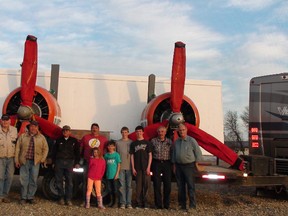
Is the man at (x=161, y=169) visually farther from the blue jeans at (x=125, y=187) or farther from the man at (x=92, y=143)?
the man at (x=92, y=143)

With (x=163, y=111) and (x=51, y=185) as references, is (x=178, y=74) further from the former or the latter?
(x=51, y=185)

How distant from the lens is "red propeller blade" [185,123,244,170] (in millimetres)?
8612

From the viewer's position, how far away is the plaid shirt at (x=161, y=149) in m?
7.99

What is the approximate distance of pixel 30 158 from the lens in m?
7.99

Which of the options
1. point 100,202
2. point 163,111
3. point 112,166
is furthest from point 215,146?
point 100,202

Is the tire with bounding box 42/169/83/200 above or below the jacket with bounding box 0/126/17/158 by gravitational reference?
below

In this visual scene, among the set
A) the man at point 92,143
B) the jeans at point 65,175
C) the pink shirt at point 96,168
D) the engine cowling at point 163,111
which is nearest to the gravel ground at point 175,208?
the jeans at point 65,175

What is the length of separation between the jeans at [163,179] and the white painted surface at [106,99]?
7.39ft

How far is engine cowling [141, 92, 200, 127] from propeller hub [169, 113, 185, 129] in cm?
52

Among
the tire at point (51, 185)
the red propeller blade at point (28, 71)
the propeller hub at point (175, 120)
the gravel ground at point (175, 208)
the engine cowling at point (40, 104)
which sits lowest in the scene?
the gravel ground at point (175, 208)

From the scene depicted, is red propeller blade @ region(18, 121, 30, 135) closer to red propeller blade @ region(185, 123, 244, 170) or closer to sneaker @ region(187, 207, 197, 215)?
red propeller blade @ region(185, 123, 244, 170)

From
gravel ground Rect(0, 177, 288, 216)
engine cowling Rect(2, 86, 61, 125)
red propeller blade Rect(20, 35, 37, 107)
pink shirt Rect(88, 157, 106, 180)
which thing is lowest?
gravel ground Rect(0, 177, 288, 216)

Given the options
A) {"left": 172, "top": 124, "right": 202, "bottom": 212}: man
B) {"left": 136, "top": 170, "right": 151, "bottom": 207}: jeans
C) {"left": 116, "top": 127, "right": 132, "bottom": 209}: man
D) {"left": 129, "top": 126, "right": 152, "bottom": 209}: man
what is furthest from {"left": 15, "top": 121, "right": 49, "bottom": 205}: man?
{"left": 172, "top": 124, "right": 202, "bottom": 212}: man

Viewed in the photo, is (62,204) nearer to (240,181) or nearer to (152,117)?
(152,117)
